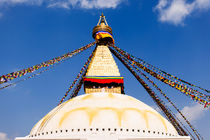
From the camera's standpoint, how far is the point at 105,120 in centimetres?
491

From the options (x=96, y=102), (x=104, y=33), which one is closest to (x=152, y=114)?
(x=96, y=102)

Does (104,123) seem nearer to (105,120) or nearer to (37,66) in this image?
(105,120)

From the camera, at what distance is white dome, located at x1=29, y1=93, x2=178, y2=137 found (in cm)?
480

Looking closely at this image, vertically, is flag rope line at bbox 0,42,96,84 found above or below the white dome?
above

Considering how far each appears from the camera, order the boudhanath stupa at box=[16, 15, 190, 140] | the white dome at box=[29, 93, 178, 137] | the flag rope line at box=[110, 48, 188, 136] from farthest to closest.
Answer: the flag rope line at box=[110, 48, 188, 136] → the white dome at box=[29, 93, 178, 137] → the boudhanath stupa at box=[16, 15, 190, 140]

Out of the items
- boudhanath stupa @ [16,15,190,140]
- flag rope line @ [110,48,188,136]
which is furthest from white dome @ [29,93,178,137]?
flag rope line @ [110,48,188,136]

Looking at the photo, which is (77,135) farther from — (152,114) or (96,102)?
(152,114)

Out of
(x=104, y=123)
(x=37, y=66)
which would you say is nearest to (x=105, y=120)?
(x=104, y=123)

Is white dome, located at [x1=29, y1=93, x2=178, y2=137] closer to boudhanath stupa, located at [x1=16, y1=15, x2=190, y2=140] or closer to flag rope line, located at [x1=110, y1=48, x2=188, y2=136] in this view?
boudhanath stupa, located at [x1=16, y1=15, x2=190, y2=140]

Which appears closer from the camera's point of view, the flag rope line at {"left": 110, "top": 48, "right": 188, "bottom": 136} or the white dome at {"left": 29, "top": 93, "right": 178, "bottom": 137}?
the white dome at {"left": 29, "top": 93, "right": 178, "bottom": 137}

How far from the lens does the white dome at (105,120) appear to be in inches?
189

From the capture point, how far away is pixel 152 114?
5.61 metres

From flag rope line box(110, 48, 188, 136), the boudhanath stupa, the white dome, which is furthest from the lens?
flag rope line box(110, 48, 188, 136)

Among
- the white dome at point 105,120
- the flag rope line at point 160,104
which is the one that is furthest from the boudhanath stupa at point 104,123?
the flag rope line at point 160,104
